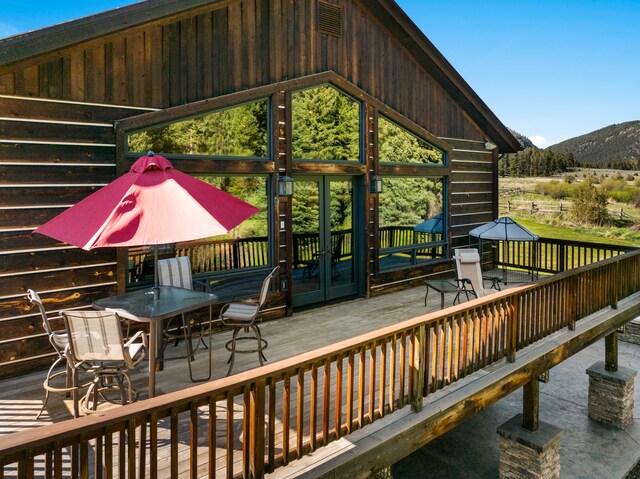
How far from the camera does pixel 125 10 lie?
5074 mm

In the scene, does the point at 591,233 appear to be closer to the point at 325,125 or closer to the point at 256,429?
the point at 325,125

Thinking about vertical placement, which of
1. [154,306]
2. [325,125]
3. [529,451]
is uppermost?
[325,125]

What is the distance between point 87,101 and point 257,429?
164 inches

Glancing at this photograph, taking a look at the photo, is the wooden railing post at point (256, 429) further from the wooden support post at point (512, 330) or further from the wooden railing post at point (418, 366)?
the wooden support post at point (512, 330)

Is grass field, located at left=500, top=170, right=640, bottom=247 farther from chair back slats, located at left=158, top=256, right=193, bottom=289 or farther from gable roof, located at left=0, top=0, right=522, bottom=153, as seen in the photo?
chair back slats, located at left=158, top=256, right=193, bottom=289

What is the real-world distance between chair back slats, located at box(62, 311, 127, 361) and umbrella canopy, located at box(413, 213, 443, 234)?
643 centimetres

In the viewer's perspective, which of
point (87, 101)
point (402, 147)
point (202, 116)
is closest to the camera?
point (87, 101)

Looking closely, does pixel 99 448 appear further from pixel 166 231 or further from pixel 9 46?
pixel 9 46

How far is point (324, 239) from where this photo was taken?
24.5ft

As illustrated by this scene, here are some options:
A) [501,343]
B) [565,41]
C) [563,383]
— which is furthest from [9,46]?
[565,41]

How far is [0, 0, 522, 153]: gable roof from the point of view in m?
4.45

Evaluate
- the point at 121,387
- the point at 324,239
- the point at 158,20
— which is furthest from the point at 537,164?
the point at 121,387

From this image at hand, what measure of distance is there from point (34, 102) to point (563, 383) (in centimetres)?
1050

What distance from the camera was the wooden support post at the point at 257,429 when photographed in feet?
8.84
